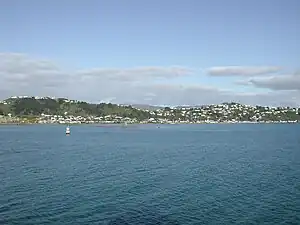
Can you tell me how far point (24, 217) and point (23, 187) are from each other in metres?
13.8

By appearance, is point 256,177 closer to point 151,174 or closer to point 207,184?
point 207,184

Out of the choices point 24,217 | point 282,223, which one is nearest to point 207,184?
point 282,223

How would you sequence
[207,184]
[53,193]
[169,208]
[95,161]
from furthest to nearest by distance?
[95,161]
[207,184]
[53,193]
[169,208]

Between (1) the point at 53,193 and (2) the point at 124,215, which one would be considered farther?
(1) the point at 53,193

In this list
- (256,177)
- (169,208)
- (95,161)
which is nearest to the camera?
(169,208)

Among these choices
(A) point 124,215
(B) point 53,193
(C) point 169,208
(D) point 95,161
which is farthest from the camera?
(D) point 95,161

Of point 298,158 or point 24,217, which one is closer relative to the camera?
point 24,217

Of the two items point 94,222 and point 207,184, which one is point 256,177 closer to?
point 207,184

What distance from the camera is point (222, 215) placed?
39.6m

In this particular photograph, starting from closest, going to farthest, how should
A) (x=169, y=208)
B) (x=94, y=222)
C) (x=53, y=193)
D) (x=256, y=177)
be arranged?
(x=94, y=222) → (x=169, y=208) → (x=53, y=193) → (x=256, y=177)

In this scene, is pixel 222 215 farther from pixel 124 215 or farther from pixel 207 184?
pixel 207 184

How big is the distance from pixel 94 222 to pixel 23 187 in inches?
709

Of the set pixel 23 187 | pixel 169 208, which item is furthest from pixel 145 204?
pixel 23 187

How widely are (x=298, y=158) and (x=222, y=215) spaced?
5053 centimetres
